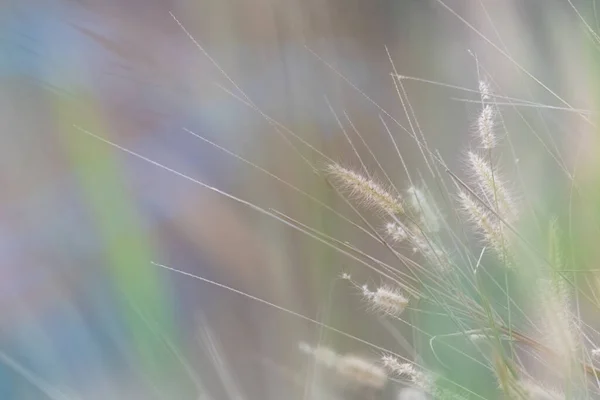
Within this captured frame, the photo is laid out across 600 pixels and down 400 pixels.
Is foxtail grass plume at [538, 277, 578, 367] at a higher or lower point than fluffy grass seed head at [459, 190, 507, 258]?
lower

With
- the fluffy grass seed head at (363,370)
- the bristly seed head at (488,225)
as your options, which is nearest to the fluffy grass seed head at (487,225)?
the bristly seed head at (488,225)

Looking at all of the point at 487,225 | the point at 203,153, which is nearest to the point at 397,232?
the point at 487,225

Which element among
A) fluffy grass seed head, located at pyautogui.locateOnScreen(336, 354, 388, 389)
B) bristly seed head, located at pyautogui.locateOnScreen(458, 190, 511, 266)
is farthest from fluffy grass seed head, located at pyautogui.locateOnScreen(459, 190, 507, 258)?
fluffy grass seed head, located at pyautogui.locateOnScreen(336, 354, 388, 389)

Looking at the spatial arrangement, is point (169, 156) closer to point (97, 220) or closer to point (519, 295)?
point (97, 220)

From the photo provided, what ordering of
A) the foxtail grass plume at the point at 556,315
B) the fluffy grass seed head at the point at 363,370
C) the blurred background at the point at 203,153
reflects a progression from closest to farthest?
the foxtail grass plume at the point at 556,315
the fluffy grass seed head at the point at 363,370
the blurred background at the point at 203,153

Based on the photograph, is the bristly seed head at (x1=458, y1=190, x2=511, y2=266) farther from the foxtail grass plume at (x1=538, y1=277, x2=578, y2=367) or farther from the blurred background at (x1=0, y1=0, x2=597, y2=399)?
the blurred background at (x1=0, y1=0, x2=597, y2=399)

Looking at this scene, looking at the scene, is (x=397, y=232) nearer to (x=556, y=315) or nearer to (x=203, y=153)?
(x=556, y=315)

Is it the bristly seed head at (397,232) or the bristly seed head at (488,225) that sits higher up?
the bristly seed head at (488,225)

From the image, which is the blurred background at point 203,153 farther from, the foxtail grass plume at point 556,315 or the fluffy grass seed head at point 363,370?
the foxtail grass plume at point 556,315

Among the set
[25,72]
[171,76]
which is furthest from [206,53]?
[25,72]
